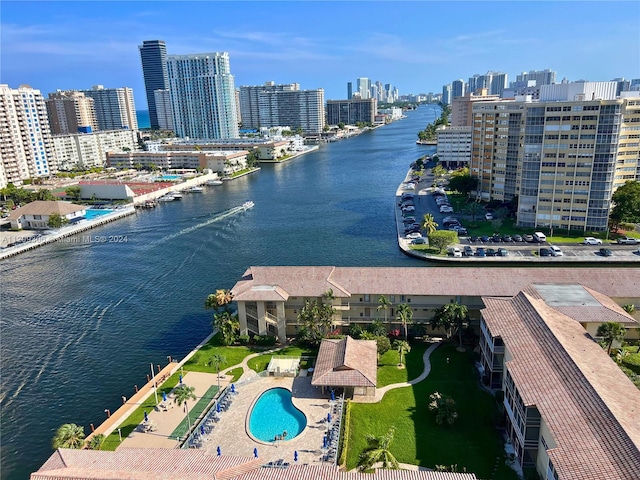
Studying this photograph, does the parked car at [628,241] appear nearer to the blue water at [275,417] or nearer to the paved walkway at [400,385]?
the paved walkway at [400,385]

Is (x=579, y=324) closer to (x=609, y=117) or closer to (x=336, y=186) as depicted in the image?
(x=609, y=117)

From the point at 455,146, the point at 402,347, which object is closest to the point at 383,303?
the point at 402,347

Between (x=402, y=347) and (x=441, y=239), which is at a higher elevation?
(x=441, y=239)

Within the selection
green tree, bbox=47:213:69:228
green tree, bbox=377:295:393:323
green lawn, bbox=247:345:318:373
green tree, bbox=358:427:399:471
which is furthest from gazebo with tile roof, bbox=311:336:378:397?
green tree, bbox=47:213:69:228

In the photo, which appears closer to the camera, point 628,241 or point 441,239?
point 441,239

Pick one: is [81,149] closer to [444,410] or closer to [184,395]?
[184,395]

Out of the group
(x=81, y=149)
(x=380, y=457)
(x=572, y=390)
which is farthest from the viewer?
(x=81, y=149)

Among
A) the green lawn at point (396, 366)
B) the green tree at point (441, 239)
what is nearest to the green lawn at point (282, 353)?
the green lawn at point (396, 366)
